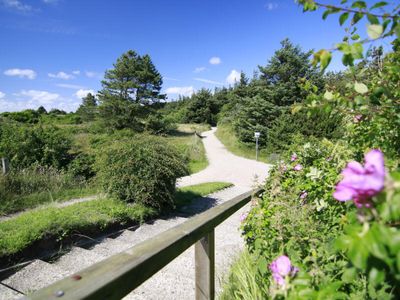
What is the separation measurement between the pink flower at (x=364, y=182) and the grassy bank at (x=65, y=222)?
413cm

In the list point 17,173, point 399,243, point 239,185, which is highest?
point 399,243

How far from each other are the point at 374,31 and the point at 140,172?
5.58 meters

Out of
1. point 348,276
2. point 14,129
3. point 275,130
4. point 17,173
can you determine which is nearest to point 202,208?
point 17,173

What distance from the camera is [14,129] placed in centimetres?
1077

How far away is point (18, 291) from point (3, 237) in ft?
4.20

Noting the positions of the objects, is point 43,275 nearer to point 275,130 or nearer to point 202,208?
point 202,208

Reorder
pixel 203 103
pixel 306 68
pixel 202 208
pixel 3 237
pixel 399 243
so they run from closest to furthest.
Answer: pixel 399 243 → pixel 3 237 → pixel 202 208 → pixel 306 68 → pixel 203 103

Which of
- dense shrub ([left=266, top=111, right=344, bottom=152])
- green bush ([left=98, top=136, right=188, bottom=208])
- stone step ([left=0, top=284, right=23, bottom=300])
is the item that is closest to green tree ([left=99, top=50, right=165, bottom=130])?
dense shrub ([left=266, top=111, right=344, bottom=152])

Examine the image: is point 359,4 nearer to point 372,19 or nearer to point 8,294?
point 372,19

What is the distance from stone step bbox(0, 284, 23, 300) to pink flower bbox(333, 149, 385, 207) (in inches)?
122

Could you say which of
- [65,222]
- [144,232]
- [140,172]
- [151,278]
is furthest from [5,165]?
[151,278]

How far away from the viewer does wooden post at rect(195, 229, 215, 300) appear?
181cm

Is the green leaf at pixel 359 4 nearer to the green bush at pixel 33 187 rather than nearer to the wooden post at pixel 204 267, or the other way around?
the wooden post at pixel 204 267

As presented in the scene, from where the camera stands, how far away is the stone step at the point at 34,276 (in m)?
3.02
